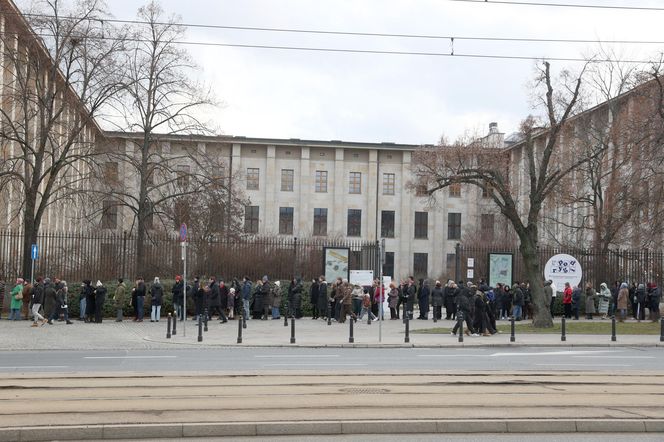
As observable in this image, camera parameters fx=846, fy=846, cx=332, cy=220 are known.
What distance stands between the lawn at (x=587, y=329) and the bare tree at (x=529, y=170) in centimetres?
77

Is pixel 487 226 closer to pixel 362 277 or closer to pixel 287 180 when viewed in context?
pixel 287 180

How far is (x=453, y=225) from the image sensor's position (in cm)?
7612

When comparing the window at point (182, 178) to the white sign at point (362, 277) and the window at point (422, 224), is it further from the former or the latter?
the window at point (422, 224)

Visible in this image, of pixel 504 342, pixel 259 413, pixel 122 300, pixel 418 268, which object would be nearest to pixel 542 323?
pixel 504 342

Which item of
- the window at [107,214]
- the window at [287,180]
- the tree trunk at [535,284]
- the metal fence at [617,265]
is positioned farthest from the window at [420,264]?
the tree trunk at [535,284]

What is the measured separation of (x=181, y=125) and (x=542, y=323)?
19.1 m

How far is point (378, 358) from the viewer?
1886 cm

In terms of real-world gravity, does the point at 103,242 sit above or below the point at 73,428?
above

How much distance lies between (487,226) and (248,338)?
46634mm

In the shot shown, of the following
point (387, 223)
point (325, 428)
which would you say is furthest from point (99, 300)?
point (387, 223)

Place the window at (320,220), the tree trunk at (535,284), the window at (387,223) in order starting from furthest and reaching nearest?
the window at (387,223) → the window at (320,220) → the tree trunk at (535,284)

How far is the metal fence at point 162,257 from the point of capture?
33.8 meters

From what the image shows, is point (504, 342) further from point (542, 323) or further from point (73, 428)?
point (73, 428)

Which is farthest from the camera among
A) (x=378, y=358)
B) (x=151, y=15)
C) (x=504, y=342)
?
(x=151, y=15)
